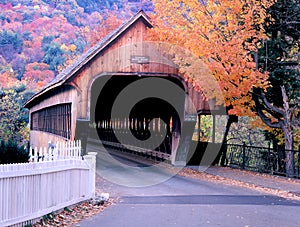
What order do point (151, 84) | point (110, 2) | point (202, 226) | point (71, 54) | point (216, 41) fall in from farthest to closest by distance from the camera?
point (110, 2)
point (71, 54)
point (151, 84)
point (216, 41)
point (202, 226)

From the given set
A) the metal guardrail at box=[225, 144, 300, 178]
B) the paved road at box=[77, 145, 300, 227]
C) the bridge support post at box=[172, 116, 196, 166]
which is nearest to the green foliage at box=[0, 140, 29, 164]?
the paved road at box=[77, 145, 300, 227]

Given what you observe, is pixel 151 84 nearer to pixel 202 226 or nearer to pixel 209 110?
pixel 209 110

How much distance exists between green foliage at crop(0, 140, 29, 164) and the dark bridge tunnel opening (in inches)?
505

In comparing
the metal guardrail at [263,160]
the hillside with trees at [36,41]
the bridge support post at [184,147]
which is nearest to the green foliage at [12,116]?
the hillside with trees at [36,41]

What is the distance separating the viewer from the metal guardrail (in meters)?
20.1

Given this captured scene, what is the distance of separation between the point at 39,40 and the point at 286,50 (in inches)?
2538

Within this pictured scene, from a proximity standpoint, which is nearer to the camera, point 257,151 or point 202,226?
point 202,226

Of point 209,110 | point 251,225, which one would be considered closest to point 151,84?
point 209,110

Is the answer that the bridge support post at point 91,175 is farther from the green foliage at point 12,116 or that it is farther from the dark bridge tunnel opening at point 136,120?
the green foliage at point 12,116

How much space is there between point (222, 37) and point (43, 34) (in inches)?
2645

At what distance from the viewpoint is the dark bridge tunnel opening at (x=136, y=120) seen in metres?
25.8

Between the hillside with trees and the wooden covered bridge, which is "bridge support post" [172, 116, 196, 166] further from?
the hillside with trees

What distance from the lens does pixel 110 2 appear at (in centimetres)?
10531

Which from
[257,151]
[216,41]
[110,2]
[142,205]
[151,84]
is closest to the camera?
[142,205]
